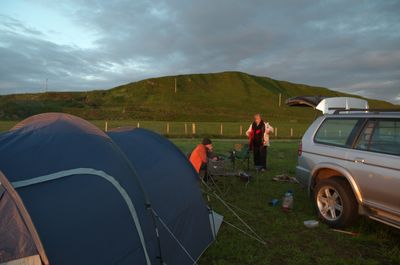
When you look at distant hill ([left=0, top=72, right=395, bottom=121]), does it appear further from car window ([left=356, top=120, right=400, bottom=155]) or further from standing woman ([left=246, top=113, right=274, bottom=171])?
car window ([left=356, top=120, right=400, bottom=155])

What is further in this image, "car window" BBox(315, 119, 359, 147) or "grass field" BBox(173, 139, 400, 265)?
"car window" BBox(315, 119, 359, 147)

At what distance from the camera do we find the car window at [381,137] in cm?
538

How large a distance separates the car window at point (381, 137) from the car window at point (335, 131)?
331 millimetres

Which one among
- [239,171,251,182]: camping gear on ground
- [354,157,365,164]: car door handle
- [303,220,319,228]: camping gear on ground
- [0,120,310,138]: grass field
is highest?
[354,157,365,164]: car door handle

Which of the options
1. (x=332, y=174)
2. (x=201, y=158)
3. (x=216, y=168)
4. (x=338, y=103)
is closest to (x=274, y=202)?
(x=332, y=174)

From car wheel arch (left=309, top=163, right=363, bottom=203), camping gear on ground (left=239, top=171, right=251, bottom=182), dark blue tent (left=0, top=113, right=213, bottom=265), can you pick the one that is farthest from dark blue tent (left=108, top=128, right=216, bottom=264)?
camping gear on ground (left=239, top=171, right=251, bottom=182)

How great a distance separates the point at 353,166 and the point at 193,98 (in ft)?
337

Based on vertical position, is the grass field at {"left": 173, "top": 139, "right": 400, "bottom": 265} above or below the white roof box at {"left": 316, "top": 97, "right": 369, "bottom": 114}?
below

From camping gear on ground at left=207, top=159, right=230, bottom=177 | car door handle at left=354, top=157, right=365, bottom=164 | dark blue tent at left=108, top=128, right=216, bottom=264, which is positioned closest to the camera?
dark blue tent at left=108, top=128, right=216, bottom=264

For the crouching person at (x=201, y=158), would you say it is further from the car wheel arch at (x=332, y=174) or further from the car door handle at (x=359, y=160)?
the car door handle at (x=359, y=160)

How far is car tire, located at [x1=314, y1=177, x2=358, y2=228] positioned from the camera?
5910 mm

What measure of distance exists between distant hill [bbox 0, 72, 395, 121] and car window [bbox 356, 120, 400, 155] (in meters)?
62.2

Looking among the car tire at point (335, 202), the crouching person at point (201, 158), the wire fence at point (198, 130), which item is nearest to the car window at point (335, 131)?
the car tire at point (335, 202)

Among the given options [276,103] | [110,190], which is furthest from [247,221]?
[276,103]
